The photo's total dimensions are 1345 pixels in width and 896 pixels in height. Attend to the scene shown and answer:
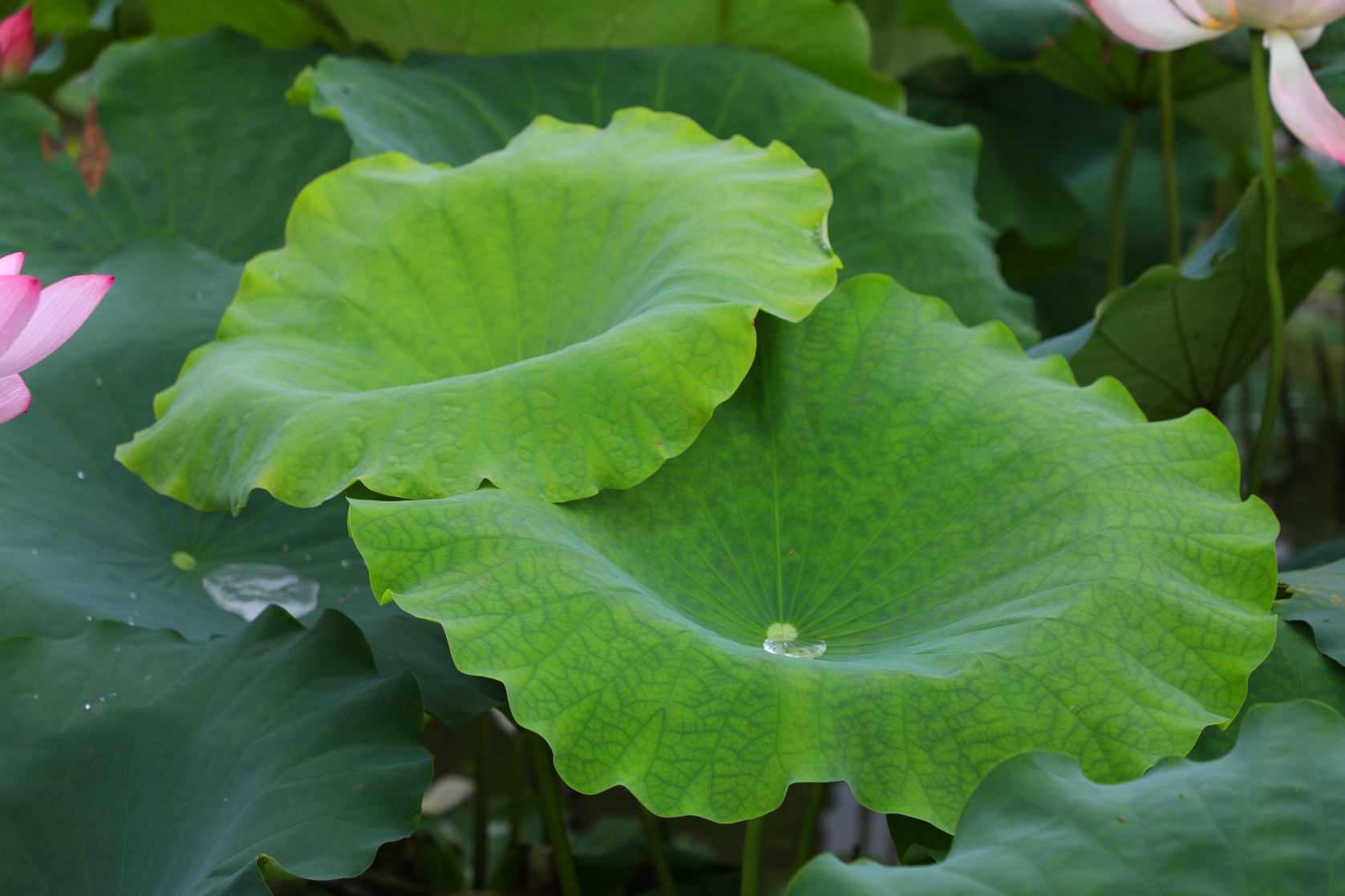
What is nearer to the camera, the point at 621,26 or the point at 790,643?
the point at 790,643

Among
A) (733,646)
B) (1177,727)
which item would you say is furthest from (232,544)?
(1177,727)

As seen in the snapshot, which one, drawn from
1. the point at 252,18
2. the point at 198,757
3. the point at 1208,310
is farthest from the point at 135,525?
the point at 1208,310

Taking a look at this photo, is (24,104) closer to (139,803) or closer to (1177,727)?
(139,803)

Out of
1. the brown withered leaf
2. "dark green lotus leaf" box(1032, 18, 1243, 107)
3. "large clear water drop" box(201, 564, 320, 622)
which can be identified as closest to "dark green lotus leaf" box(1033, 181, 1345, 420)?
"dark green lotus leaf" box(1032, 18, 1243, 107)

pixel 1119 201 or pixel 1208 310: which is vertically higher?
pixel 1208 310

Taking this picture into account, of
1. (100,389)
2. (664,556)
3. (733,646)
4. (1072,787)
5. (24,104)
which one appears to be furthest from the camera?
(24,104)

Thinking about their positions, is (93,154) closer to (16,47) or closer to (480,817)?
(16,47)

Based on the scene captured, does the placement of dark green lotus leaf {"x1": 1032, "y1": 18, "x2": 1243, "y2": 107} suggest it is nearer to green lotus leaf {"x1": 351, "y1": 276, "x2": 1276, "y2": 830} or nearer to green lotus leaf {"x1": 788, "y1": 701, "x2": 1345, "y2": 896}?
green lotus leaf {"x1": 351, "y1": 276, "x2": 1276, "y2": 830}
